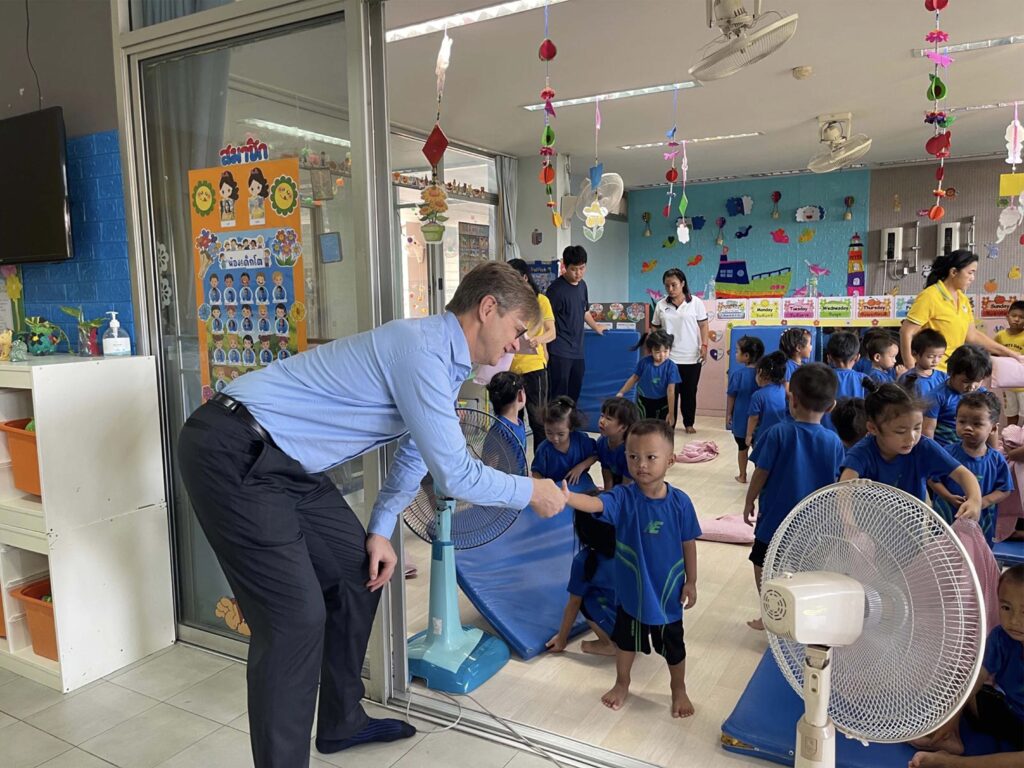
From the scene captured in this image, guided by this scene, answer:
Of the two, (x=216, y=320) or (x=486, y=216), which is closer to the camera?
(x=216, y=320)

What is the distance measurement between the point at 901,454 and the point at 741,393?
9.08 feet

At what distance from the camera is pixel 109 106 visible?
269cm

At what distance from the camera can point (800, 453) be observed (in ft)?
8.45

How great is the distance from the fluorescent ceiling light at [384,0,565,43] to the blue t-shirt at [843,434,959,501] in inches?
110

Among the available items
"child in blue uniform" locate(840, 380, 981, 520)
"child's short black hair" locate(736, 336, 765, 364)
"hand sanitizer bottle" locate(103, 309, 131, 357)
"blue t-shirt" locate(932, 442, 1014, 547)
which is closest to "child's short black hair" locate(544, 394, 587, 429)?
"child in blue uniform" locate(840, 380, 981, 520)

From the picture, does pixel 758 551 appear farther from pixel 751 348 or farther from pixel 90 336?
pixel 751 348

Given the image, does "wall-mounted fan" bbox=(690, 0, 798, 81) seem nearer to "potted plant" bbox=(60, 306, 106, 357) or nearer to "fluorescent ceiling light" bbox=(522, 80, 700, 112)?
"potted plant" bbox=(60, 306, 106, 357)

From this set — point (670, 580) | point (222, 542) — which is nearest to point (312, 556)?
point (222, 542)

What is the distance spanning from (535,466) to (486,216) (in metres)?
5.53

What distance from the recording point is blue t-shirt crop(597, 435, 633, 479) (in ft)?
9.22

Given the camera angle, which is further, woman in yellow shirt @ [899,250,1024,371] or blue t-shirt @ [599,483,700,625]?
woman in yellow shirt @ [899,250,1024,371]

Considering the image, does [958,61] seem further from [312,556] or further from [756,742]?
[312,556]

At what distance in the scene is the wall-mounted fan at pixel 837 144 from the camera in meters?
5.41

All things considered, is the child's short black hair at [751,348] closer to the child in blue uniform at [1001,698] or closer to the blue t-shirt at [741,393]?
the blue t-shirt at [741,393]
